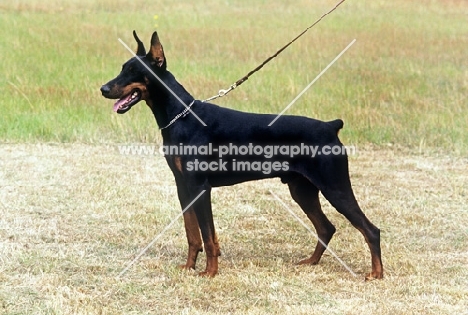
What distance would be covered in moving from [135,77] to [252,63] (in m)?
9.07

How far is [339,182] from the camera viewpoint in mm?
5859

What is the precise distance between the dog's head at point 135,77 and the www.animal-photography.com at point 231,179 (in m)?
0.01

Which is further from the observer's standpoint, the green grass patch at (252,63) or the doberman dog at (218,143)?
the green grass patch at (252,63)

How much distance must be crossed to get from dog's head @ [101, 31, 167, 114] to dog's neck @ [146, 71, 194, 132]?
0.21ft

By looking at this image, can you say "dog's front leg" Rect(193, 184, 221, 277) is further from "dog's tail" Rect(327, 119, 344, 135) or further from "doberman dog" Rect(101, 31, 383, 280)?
"dog's tail" Rect(327, 119, 344, 135)

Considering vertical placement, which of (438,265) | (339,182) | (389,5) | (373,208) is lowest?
(389,5)

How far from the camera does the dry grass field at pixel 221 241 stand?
5508mm

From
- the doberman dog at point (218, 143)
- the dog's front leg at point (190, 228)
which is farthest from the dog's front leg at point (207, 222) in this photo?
the dog's front leg at point (190, 228)

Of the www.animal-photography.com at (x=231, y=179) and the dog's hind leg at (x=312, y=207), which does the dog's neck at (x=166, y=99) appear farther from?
the dog's hind leg at (x=312, y=207)

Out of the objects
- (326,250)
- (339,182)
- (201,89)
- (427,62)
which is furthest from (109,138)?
(427,62)

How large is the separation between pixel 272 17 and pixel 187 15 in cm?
192

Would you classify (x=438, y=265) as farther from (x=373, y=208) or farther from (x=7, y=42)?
(x=7, y=42)

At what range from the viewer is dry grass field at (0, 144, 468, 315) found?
5508mm

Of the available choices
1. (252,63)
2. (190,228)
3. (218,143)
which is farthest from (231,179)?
(252,63)
